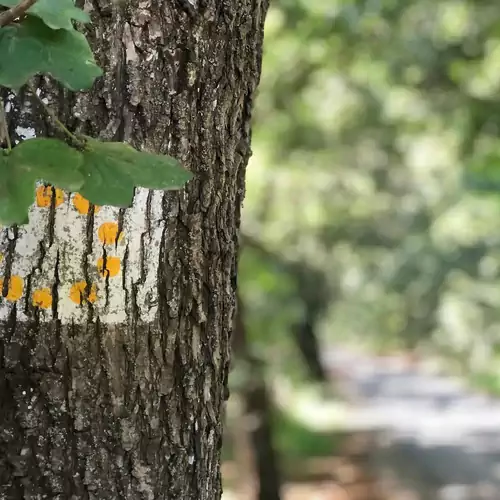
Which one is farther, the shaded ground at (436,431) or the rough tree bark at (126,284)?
the shaded ground at (436,431)

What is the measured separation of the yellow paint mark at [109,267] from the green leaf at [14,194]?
1.24ft

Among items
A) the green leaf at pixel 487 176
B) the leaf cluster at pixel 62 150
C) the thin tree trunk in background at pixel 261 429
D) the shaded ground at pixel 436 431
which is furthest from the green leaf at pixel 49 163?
the shaded ground at pixel 436 431

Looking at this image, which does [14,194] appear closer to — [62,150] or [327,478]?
[62,150]

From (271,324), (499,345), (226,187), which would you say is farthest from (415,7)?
(499,345)

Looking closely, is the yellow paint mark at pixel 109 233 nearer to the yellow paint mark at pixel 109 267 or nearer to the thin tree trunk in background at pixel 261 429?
the yellow paint mark at pixel 109 267

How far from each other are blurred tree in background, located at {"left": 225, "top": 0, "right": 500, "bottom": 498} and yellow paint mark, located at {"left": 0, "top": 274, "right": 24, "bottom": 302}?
14.2 feet

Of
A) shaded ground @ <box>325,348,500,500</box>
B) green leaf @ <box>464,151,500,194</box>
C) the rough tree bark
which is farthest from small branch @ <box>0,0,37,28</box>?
shaded ground @ <box>325,348,500,500</box>

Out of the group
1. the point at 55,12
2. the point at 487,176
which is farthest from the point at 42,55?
the point at 487,176

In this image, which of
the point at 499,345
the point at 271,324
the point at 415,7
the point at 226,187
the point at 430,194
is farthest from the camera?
the point at 499,345

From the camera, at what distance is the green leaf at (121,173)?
937mm

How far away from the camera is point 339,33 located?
20.5 ft

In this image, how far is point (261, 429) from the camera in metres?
8.33

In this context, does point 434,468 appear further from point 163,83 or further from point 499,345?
point 163,83

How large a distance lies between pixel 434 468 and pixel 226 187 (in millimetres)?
11257
